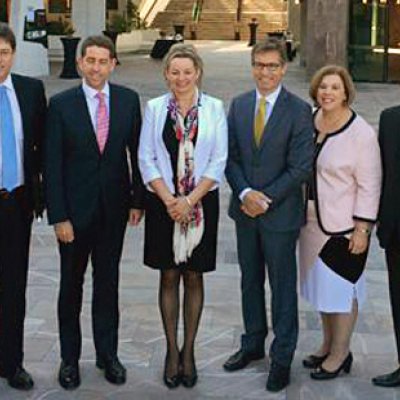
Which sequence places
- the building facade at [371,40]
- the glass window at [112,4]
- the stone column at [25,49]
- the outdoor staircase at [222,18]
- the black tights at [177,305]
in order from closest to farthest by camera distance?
the black tights at [177,305] → the stone column at [25,49] → the building facade at [371,40] → the glass window at [112,4] → the outdoor staircase at [222,18]

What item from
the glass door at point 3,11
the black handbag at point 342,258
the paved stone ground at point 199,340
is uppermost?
the glass door at point 3,11

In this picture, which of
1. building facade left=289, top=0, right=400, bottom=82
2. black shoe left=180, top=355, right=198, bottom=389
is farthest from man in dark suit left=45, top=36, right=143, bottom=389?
building facade left=289, top=0, right=400, bottom=82

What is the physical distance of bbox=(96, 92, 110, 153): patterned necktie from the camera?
4672 millimetres

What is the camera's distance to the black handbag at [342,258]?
16.0ft

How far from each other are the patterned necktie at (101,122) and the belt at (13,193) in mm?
483

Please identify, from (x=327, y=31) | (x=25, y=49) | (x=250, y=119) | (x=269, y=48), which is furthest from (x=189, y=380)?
(x=327, y=31)

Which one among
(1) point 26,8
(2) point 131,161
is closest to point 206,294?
(2) point 131,161

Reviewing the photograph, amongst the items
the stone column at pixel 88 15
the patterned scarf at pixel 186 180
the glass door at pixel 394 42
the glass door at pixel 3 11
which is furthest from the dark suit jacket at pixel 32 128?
the stone column at pixel 88 15

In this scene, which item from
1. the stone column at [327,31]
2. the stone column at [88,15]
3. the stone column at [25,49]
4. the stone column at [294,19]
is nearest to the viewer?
the stone column at [25,49]

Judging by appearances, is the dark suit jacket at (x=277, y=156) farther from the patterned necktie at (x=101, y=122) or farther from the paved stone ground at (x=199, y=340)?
the paved stone ground at (x=199, y=340)

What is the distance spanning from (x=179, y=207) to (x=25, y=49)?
19.2 m

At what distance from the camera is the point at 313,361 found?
17.1ft

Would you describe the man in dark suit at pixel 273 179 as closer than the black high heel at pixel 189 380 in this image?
Yes

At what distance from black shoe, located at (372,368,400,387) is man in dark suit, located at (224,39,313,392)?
518mm
